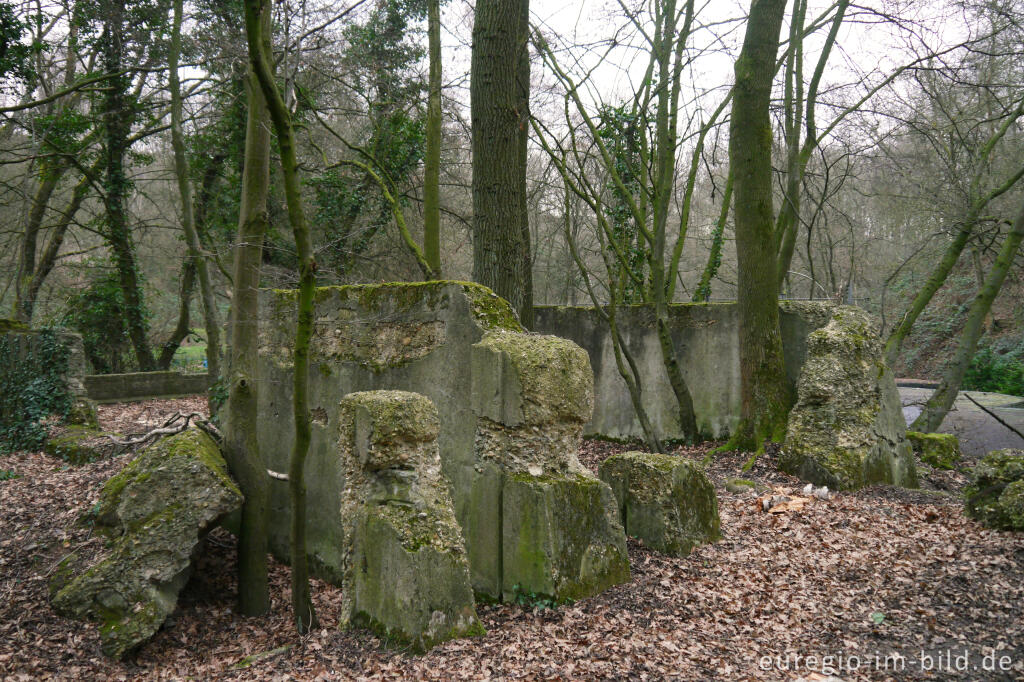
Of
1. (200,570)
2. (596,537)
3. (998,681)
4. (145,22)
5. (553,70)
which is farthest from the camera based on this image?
(145,22)

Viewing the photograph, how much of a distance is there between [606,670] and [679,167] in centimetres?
1200

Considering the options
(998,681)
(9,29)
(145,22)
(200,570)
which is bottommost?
(200,570)

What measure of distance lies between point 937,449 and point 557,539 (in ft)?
23.3

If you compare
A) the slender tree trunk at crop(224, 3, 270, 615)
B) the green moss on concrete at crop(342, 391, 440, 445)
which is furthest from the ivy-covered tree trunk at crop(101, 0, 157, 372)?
the green moss on concrete at crop(342, 391, 440, 445)

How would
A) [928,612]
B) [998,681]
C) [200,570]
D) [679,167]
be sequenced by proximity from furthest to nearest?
1. [679,167]
2. [200,570]
3. [928,612]
4. [998,681]

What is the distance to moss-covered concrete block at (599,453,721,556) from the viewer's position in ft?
19.1

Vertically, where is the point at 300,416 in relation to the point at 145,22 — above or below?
below

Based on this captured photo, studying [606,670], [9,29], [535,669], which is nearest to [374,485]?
[535,669]

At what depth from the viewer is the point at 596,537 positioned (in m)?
5.11

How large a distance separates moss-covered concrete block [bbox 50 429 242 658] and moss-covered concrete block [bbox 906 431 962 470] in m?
8.63

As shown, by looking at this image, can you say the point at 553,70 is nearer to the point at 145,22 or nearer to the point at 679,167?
the point at 679,167

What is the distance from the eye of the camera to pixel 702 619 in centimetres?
459

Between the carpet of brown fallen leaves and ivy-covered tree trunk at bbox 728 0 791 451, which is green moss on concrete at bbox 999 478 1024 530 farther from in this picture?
ivy-covered tree trunk at bbox 728 0 791 451

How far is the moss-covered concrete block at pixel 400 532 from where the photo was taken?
14.1 ft
